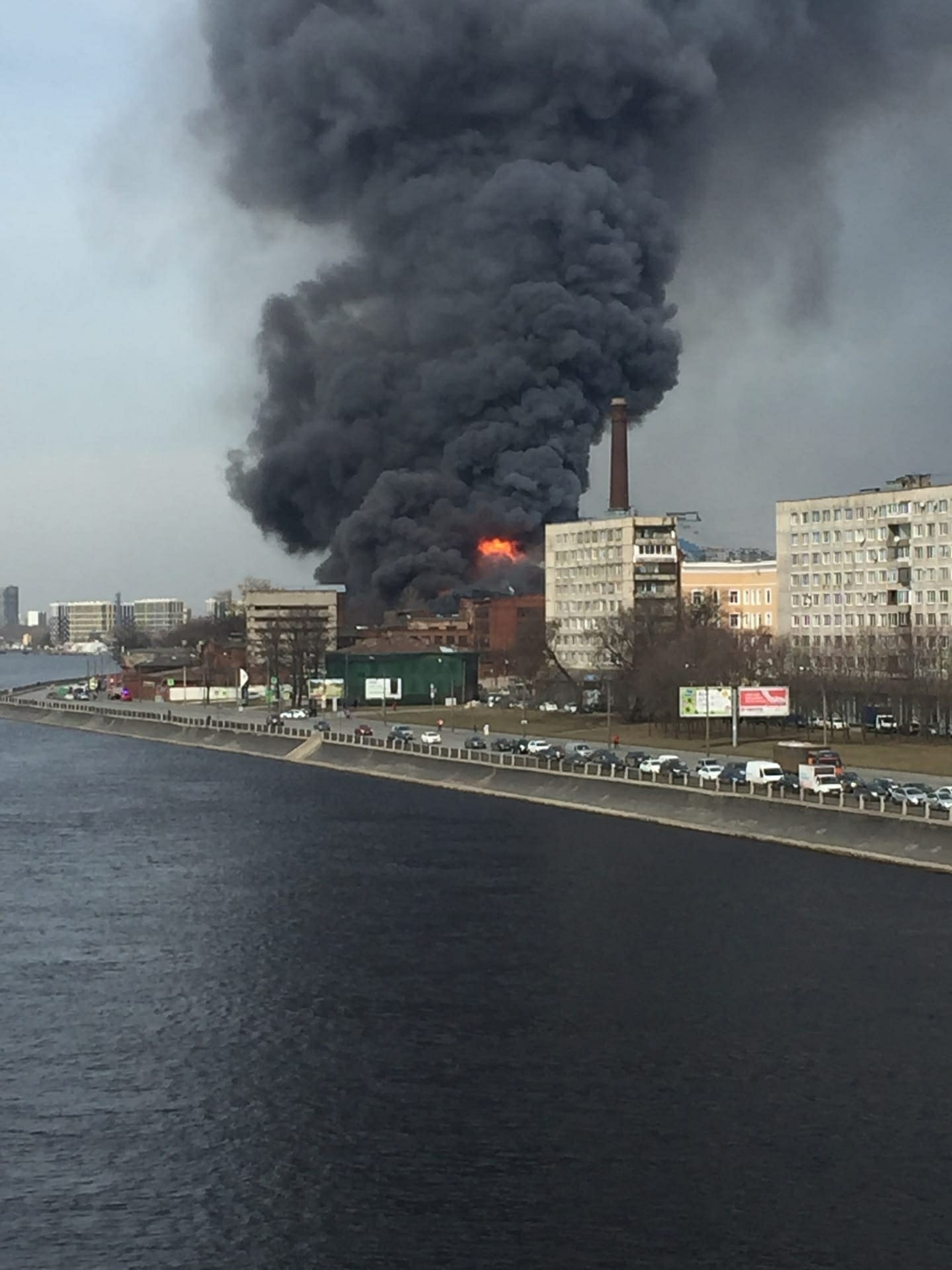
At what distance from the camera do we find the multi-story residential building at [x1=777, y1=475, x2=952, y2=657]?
102 meters

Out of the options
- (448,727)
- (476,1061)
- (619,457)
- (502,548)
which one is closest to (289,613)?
(502,548)

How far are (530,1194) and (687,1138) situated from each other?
3.41 metres

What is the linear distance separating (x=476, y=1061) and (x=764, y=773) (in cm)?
3340

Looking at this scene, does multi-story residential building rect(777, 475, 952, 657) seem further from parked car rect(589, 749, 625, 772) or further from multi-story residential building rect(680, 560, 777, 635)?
parked car rect(589, 749, 625, 772)

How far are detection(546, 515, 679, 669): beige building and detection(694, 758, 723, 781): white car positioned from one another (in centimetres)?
5464

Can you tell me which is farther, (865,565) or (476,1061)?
(865,565)

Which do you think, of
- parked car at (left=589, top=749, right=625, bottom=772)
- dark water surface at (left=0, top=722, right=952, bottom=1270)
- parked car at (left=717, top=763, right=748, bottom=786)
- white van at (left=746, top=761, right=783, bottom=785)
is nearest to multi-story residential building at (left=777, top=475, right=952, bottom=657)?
parked car at (left=589, top=749, right=625, bottom=772)

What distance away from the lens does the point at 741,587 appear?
135 meters

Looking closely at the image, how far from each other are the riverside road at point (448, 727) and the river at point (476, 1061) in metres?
12.9

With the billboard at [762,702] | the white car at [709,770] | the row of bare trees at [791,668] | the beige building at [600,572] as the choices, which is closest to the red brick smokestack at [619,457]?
the beige building at [600,572]

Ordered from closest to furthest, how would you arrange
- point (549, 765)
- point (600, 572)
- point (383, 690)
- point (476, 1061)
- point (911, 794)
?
1. point (476, 1061)
2. point (911, 794)
3. point (549, 765)
4. point (383, 690)
5. point (600, 572)

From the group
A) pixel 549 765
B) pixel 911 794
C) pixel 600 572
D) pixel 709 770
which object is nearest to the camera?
pixel 911 794

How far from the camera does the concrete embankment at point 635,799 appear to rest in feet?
173

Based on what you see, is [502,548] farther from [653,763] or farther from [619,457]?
[653,763]
